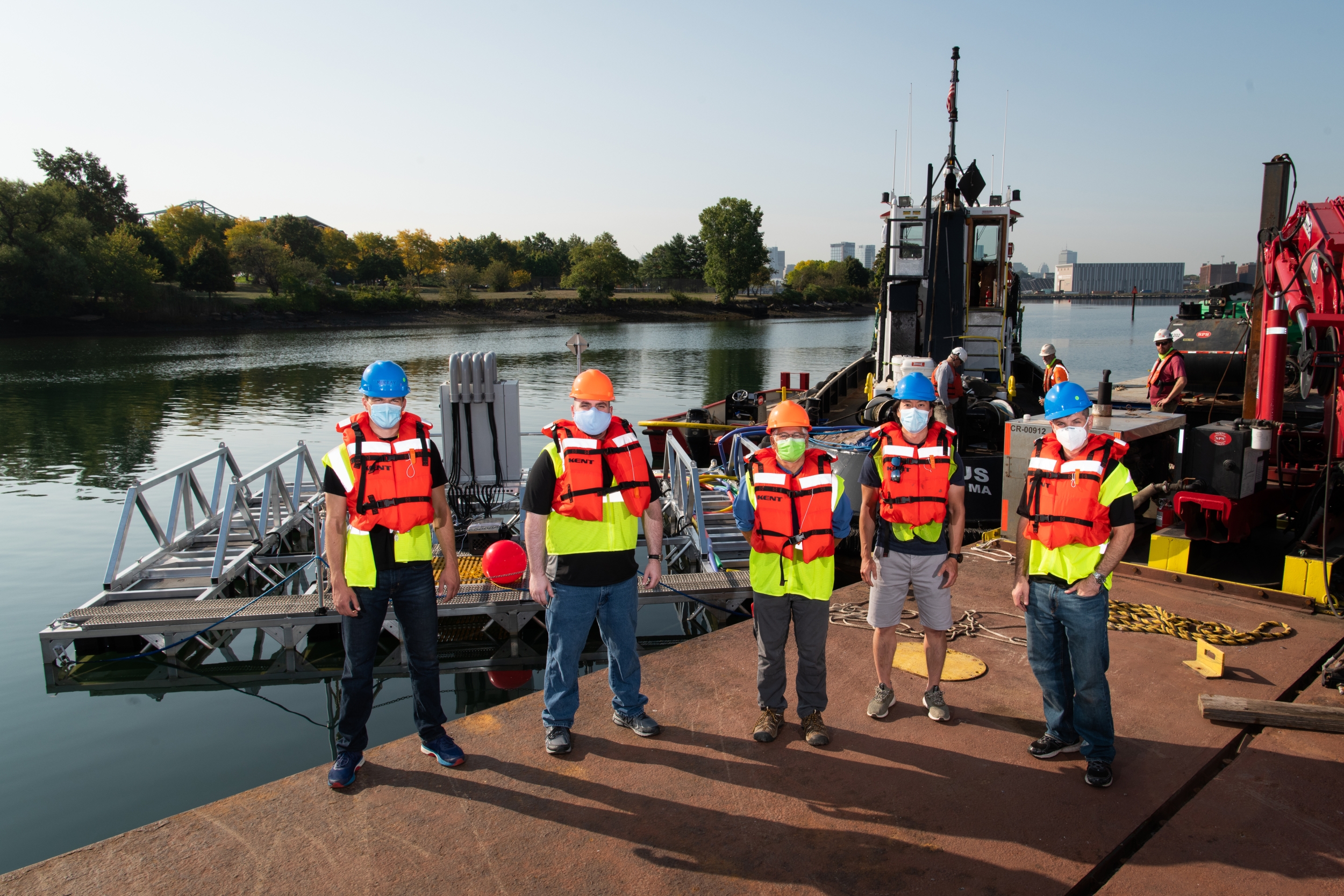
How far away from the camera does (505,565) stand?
24.9ft

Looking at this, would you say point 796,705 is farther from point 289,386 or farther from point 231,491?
point 289,386

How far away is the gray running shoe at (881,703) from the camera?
476cm

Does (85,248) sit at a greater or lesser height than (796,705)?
greater

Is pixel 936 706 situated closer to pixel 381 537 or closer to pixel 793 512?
pixel 793 512

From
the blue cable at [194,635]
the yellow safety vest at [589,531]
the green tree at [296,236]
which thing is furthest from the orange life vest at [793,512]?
the green tree at [296,236]

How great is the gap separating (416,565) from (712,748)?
1.91 metres

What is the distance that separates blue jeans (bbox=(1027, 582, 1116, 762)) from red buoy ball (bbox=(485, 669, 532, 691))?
4.71 m

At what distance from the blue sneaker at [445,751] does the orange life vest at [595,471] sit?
4.53ft

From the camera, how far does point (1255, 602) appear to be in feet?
21.7

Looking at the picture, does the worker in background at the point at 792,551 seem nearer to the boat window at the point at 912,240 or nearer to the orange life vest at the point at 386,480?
the orange life vest at the point at 386,480

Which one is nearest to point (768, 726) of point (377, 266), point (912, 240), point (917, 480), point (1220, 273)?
point (917, 480)

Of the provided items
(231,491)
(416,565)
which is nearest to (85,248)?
(231,491)

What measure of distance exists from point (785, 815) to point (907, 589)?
5.06ft

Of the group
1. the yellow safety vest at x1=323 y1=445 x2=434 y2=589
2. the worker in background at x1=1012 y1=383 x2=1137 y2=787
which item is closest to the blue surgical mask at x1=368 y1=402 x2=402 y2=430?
the yellow safety vest at x1=323 y1=445 x2=434 y2=589
